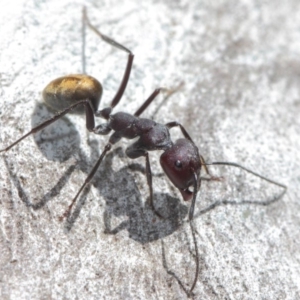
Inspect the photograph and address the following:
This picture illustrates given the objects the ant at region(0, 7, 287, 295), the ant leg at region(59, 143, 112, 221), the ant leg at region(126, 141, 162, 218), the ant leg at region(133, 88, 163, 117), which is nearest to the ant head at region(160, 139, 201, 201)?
the ant at region(0, 7, 287, 295)

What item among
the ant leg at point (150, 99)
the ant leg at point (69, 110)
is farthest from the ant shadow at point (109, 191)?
the ant leg at point (150, 99)

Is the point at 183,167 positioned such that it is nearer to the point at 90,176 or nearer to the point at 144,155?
the point at 144,155

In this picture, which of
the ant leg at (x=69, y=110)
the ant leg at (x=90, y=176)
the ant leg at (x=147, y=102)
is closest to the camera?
the ant leg at (x=90, y=176)

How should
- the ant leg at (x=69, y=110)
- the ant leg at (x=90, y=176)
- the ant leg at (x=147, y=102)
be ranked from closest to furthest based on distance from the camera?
the ant leg at (x=90, y=176), the ant leg at (x=69, y=110), the ant leg at (x=147, y=102)

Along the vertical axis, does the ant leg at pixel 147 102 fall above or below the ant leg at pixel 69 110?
below

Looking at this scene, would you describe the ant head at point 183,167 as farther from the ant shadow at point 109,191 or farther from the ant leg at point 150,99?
the ant leg at point 150,99

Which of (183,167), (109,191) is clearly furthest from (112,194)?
(183,167)

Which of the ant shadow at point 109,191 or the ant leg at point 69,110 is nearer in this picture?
the ant shadow at point 109,191

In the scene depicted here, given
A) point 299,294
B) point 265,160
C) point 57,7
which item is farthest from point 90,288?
point 57,7

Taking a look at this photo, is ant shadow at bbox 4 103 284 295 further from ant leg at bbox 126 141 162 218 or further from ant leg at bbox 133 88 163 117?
ant leg at bbox 133 88 163 117
